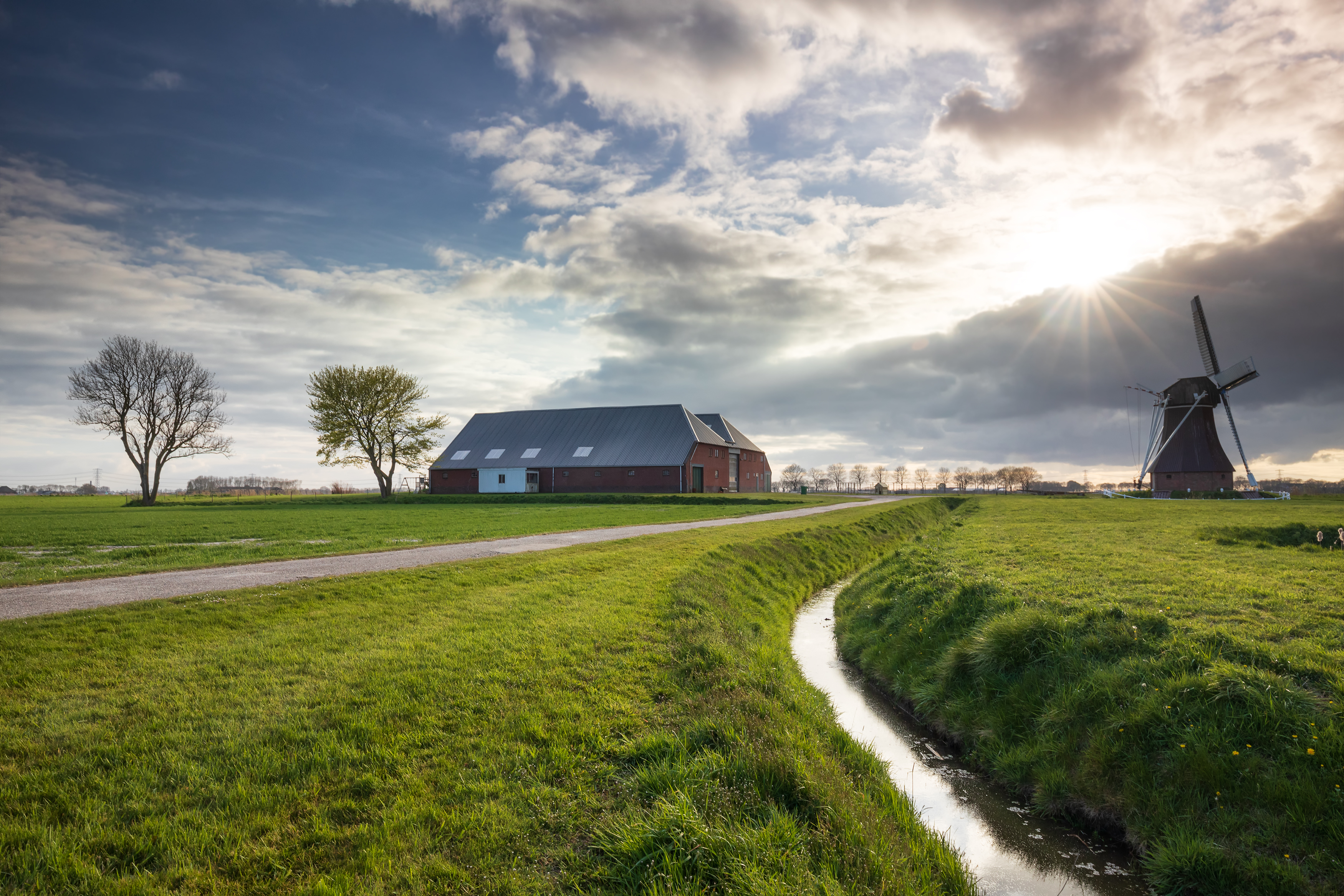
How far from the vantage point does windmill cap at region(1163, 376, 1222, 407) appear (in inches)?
2276

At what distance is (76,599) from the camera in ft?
34.0

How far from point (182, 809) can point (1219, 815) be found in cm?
856

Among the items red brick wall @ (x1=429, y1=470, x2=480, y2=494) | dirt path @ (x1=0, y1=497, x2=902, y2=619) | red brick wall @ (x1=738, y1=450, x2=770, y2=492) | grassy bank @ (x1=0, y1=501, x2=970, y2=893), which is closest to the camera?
grassy bank @ (x1=0, y1=501, x2=970, y2=893)

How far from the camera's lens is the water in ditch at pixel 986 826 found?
568 centimetres

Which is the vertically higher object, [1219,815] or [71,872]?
[71,872]

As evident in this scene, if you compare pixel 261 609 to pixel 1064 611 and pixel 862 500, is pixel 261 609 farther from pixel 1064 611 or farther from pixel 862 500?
pixel 862 500

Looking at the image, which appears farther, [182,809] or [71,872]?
[182,809]

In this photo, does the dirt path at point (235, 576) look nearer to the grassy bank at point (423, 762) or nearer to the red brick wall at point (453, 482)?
the grassy bank at point (423, 762)

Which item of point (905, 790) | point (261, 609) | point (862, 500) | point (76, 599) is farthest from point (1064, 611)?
point (862, 500)

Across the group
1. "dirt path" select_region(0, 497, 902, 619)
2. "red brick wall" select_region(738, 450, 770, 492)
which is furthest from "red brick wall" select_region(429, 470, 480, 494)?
"dirt path" select_region(0, 497, 902, 619)

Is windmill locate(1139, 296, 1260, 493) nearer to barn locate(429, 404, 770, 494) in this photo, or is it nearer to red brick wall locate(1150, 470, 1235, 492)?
red brick wall locate(1150, 470, 1235, 492)

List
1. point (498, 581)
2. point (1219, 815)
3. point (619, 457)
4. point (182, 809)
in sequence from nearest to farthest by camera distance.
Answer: point (182, 809), point (1219, 815), point (498, 581), point (619, 457)

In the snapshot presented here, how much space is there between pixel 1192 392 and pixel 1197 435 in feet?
13.7

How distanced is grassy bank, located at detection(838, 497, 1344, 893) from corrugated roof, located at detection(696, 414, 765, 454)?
57513mm
